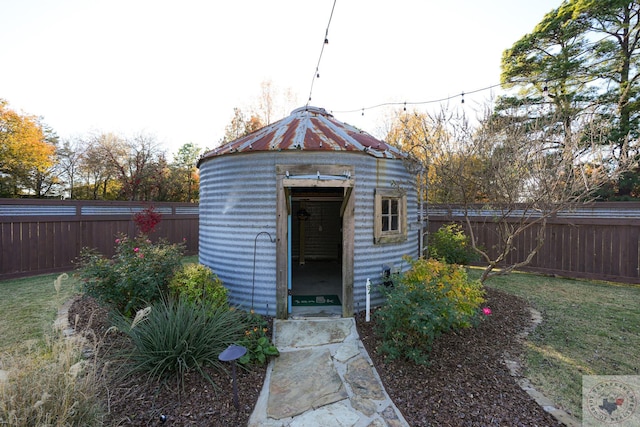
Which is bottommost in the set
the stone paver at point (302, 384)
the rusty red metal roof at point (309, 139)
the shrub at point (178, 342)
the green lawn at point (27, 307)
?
the stone paver at point (302, 384)

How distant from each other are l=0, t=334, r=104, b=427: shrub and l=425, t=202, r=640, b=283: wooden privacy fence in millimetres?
6253

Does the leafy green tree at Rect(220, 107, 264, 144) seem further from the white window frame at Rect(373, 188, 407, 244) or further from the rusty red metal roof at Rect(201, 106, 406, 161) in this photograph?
the white window frame at Rect(373, 188, 407, 244)

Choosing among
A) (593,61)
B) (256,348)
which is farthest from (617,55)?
(256,348)

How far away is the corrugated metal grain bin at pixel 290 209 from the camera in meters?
5.01

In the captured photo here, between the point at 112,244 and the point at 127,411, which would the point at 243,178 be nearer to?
the point at 127,411

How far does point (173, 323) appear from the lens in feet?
11.5

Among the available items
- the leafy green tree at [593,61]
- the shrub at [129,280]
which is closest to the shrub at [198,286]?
the shrub at [129,280]

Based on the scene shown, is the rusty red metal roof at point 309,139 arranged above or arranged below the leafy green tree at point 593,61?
below

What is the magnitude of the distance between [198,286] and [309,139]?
293 centimetres

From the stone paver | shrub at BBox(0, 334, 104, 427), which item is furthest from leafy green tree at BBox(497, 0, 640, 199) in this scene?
shrub at BBox(0, 334, 104, 427)

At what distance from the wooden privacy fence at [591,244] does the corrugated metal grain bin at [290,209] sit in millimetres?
1900

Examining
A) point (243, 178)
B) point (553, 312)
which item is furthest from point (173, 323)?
point (553, 312)

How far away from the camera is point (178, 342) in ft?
11.1

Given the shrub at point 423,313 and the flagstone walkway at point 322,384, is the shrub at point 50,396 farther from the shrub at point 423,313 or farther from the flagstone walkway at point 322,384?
the shrub at point 423,313
